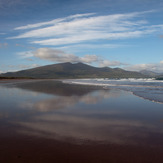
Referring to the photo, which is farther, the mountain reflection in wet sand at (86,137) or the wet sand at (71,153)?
the mountain reflection in wet sand at (86,137)

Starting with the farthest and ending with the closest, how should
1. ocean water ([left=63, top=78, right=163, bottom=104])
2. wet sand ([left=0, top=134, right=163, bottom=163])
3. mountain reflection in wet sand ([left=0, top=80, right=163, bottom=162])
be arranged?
ocean water ([left=63, top=78, right=163, bottom=104])
mountain reflection in wet sand ([left=0, top=80, right=163, bottom=162])
wet sand ([left=0, top=134, right=163, bottom=163])

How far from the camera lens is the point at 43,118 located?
9961 millimetres

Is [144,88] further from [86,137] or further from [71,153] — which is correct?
[71,153]

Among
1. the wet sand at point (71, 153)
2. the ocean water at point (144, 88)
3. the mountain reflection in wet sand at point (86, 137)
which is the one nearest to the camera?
the wet sand at point (71, 153)

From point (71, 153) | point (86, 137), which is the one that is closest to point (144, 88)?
point (86, 137)

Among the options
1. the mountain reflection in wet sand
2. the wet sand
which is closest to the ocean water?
the mountain reflection in wet sand

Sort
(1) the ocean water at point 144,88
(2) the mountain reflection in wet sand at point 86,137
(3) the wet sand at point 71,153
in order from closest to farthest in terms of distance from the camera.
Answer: (3) the wet sand at point 71,153 → (2) the mountain reflection in wet sand at point 86,137 → (1) the ocean water at point 144,88

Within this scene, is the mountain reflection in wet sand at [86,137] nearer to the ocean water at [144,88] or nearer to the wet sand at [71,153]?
the wet sand at [71,153]

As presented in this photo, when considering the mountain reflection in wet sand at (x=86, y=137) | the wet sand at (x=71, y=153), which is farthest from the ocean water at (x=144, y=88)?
the wet sand at (x=71, y=153)

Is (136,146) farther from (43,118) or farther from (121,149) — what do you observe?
(43,118)

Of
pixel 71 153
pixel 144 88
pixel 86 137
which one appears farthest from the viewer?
pixel 144 88

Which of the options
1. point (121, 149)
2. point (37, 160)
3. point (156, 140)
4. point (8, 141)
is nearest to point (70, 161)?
point (37, 160)

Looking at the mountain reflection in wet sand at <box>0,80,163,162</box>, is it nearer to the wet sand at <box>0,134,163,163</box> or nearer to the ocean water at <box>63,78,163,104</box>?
the wet sand at <box>0,134,163,163</box>

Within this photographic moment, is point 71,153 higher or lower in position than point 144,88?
lower
